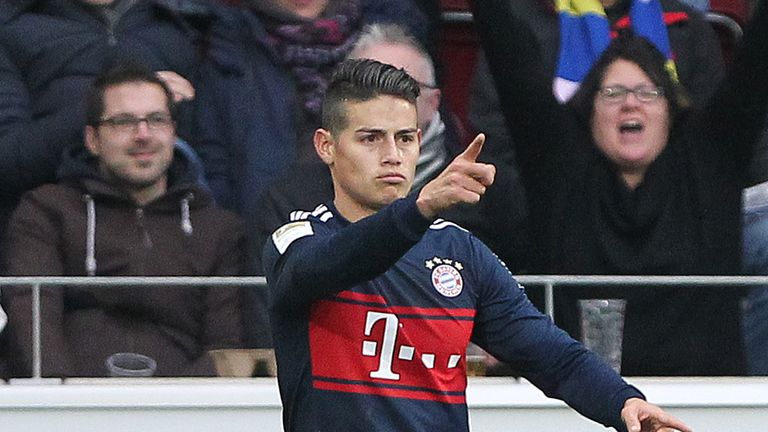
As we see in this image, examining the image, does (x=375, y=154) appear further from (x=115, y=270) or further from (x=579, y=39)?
(x=579, y=39)

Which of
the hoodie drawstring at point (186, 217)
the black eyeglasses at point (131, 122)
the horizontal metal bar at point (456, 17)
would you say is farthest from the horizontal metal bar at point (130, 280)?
the horizontal metal bar at point (456, 17)

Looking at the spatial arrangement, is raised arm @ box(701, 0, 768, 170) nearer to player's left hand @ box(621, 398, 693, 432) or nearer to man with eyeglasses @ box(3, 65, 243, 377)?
man with eyeglasses @ box(3, 65, 243, 377)

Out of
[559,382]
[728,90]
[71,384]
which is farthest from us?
[728,90]

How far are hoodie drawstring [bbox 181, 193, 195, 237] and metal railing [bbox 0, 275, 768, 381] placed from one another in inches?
5.7

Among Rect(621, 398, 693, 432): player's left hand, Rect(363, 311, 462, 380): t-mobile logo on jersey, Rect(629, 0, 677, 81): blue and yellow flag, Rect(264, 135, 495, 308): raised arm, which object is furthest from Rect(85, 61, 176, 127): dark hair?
Rect(621, 398, 693, 432): player's left hand

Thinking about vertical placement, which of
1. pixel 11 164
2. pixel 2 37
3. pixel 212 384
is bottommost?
pixel 212 384

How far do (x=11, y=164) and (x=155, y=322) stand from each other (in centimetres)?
60

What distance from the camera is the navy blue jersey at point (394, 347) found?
11.8 ft

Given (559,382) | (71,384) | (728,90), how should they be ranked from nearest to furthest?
(559,382), (71,384), (728,90)

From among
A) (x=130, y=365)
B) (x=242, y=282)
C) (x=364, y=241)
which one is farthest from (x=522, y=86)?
(x=364, y=241)

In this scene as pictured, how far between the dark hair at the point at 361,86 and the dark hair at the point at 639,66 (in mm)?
1738

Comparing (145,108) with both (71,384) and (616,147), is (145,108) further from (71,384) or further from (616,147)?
(616,147)

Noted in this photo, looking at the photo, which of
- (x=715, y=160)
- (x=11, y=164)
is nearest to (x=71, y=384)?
(x=11, y=164)

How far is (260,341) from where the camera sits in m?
5.16
